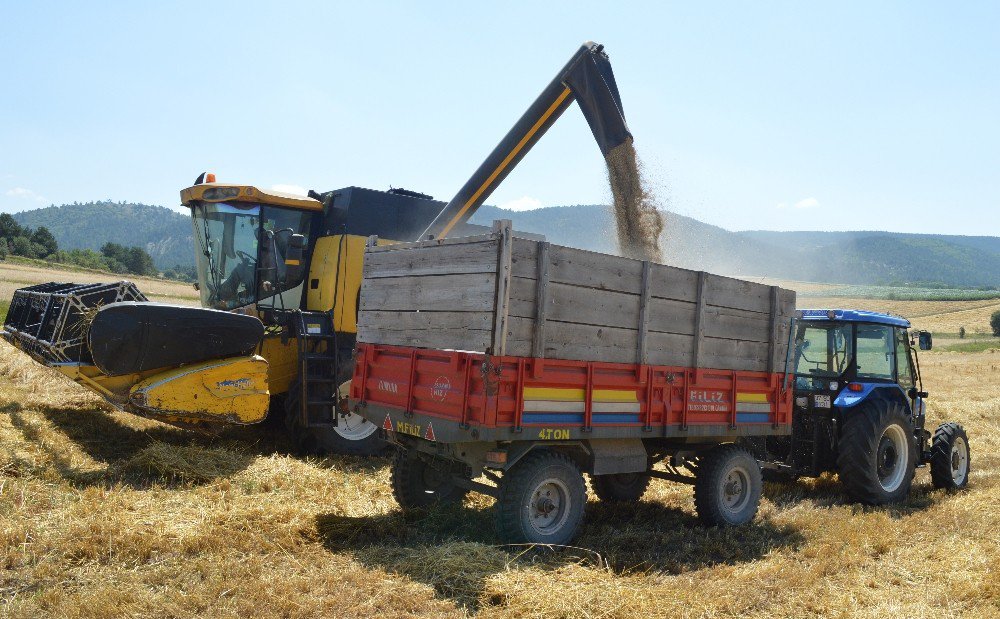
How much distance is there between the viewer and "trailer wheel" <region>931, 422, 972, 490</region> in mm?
8398

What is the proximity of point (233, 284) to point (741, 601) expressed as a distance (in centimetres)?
678

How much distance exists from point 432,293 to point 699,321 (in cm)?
225

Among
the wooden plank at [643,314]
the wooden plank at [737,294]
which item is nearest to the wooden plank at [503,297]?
the wooden plank at [643,314]

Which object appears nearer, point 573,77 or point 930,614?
point 930,614

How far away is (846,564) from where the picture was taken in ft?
17.3

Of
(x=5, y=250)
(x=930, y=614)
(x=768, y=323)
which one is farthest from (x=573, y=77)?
(x=5, y=250)

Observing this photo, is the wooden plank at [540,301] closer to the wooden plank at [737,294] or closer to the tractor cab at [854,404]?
the wooden plank at [737,294]

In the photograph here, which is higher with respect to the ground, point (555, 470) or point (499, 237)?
point (499, 237)

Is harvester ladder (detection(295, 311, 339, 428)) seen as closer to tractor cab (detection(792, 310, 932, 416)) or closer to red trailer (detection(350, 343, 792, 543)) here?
red trailer (detection(350, 343, 792, 543))

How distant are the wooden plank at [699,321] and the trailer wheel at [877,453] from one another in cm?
260

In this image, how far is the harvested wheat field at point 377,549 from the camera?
414cm

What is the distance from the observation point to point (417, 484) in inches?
247

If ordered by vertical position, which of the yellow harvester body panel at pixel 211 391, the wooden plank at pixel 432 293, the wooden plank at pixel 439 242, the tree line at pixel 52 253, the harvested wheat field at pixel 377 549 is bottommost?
the harvested wheat field at pixel 377 549

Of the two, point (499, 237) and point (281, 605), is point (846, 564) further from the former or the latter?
point (281, 605)
